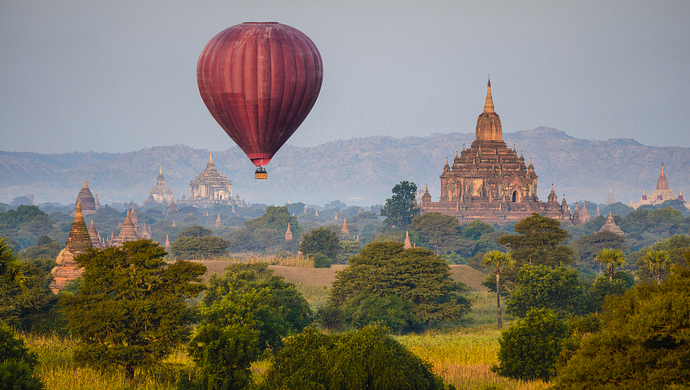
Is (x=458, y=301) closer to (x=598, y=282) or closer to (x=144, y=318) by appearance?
(x=598, y=282)

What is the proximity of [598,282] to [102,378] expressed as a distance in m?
32.3

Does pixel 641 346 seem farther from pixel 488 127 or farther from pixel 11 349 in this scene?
pixel 488 127

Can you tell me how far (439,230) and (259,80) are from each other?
8106 centimetres

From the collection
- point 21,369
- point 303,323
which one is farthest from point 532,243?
point 21,369

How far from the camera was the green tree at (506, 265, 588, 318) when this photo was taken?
4866 centimetres

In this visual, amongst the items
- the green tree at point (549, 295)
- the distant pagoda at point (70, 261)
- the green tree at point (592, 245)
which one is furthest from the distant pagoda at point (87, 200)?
the green tree at point (549, 295)

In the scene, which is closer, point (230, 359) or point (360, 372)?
point (360, 372)

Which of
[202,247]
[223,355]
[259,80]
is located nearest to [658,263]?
[259,80]

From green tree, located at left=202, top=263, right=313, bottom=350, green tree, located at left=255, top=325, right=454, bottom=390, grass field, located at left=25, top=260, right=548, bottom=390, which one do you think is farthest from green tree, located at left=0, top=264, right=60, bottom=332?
green tree, located at left=255, top=325, right=454, bottom=390

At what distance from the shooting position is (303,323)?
40625 mm

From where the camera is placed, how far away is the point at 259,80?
33188 millimetres

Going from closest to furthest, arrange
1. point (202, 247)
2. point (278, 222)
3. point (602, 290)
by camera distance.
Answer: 1. point (602, 290)
2. point (202, 247)
3. point (278, 222)

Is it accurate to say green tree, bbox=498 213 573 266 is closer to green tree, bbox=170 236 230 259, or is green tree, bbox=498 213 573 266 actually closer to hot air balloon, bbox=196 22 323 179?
hot air balloon, bbox=196 22 323 179

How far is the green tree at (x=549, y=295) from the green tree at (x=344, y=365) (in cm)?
2406
